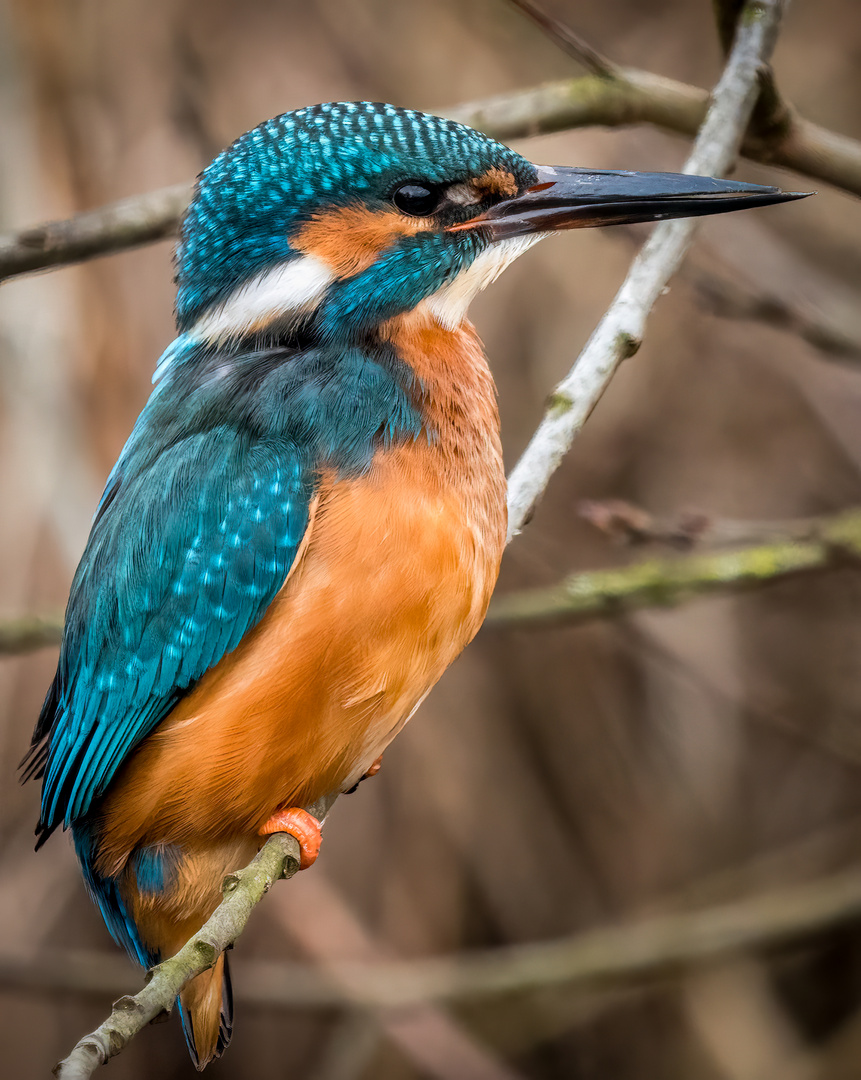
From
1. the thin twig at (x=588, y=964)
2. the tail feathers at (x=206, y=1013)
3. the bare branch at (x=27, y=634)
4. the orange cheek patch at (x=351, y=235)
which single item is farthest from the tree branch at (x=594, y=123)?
the thin twig at (x=588, y=964)

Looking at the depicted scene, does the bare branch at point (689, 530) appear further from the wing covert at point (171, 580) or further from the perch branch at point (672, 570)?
the wing covert at point (171, 580)

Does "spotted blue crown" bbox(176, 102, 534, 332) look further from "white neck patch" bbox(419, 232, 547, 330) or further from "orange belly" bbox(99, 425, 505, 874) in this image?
"orange belly" bbox(99, 425, 505, 874)

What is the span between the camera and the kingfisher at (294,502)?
5.24 ft

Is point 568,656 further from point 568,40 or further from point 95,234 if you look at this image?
point 95,234

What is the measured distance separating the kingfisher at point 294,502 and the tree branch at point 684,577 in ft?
1.83

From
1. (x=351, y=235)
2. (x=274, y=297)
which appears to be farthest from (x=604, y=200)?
(x=274, y=297)

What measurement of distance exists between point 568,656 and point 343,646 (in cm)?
197

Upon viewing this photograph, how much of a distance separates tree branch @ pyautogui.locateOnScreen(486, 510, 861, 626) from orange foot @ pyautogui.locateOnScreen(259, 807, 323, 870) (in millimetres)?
731

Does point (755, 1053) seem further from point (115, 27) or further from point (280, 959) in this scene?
point (115, 27)

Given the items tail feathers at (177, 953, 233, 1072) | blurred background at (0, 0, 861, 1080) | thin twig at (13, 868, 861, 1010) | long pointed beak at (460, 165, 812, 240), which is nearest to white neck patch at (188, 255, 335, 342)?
long pointed beak at (460, 165, 812, 240)

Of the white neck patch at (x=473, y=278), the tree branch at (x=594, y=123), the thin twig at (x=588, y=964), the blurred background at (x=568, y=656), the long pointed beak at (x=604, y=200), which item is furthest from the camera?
the blurred background at (x=568, y=656)

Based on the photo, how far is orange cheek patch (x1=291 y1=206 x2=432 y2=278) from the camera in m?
1.73

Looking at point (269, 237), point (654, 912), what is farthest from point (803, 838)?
point (269, 237)

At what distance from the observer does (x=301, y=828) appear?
1.66 metres
